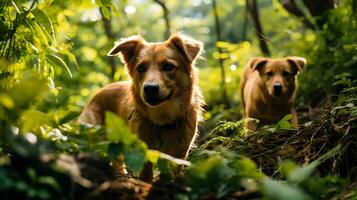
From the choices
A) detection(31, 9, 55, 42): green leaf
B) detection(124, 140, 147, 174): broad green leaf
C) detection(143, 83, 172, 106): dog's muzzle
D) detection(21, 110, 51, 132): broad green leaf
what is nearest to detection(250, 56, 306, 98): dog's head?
detection(143, 83, 172, 106): dog's muzzle

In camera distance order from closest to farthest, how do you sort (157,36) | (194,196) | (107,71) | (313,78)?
(194,196), (313,78), (107,71), (157,36)

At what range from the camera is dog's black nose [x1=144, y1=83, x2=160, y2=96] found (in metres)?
5.39

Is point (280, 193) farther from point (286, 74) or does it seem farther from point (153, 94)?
point (286, 74)

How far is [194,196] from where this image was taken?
2.82 m

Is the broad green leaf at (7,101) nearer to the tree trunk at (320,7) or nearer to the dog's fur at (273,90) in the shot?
the dog's fur at (273,90)

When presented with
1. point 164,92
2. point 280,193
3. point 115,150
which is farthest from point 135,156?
point 164,92

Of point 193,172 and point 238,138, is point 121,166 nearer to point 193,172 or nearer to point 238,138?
point 238,138

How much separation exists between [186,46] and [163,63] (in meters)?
0.36

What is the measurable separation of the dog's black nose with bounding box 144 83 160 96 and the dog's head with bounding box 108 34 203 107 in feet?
0.27

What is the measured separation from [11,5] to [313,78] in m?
6.30

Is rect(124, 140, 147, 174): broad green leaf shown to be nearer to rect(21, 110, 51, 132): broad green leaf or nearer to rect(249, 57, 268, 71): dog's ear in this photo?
rect(21, 110, 51, 132): broad green leaf

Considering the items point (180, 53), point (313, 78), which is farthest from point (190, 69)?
point (313, 78)

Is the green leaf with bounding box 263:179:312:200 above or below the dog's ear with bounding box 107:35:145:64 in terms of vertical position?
below

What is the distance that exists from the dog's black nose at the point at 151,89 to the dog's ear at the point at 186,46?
69cm
